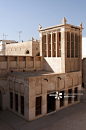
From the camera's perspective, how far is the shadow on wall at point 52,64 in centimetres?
1809

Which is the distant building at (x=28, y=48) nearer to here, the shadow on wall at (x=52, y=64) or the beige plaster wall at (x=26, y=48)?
the beige plaster wall at (x=26, y=48)

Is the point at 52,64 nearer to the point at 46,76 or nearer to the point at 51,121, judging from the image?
the point at 46,76

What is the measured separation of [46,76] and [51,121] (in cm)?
456

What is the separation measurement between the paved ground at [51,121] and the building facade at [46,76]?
70 centimetres

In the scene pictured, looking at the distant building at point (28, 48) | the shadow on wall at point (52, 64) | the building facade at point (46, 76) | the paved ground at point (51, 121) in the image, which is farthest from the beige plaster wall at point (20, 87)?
the distant building at point (28, 48)

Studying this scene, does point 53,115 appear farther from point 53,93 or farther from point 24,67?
point 24,67

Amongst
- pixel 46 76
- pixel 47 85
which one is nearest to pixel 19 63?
pixel 46 76

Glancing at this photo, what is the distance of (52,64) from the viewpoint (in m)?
18.8

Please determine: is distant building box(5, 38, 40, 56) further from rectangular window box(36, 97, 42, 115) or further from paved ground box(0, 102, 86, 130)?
paved ground box(0, 102, 86, 130)

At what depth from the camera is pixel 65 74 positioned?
17.3 meters

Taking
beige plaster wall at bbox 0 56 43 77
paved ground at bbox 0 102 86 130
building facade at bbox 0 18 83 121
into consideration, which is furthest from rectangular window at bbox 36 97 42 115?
beige plaster wall at bbox 0 56 43 77

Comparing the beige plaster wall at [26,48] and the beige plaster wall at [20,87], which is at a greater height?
the beige plaster wall at [26,48]

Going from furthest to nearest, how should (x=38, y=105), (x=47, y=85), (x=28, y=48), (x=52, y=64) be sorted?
1. (x=28, y=48)
2. (x=52, y=64)
3. (x=47, y=85)
4. (x=38, y=105)

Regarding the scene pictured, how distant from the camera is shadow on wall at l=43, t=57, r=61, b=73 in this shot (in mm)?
18094
